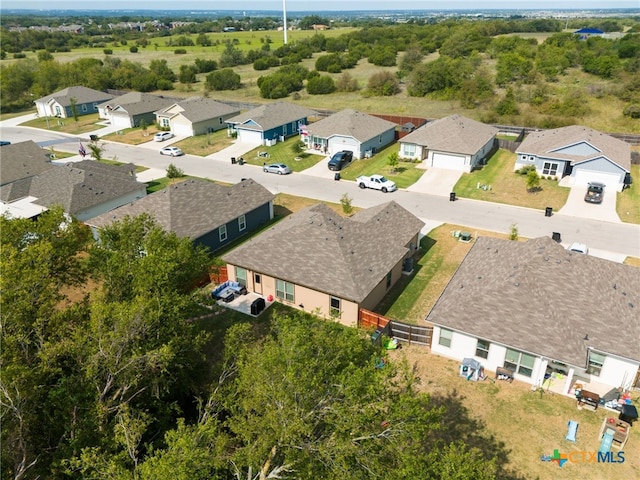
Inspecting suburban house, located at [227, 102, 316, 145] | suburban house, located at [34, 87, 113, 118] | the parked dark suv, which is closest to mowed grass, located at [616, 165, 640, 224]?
the parked dark suv

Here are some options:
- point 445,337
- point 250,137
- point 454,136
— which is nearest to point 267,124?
point 250,137

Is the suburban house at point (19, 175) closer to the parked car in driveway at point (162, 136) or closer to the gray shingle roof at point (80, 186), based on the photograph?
the gray shingle roof at point (80, 186)

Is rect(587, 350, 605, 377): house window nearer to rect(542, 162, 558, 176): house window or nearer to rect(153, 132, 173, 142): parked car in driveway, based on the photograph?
rect(542, 162, 558, 176): house window

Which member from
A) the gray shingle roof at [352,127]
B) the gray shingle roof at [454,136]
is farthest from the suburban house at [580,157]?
the gray shingle roof at [352,127]

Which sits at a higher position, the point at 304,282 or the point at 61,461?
the point at 61,461

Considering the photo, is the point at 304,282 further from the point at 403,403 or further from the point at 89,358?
the point at 403,403

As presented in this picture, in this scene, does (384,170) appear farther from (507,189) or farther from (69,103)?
(69,103)

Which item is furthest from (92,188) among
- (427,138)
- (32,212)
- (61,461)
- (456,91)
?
(456,91)
